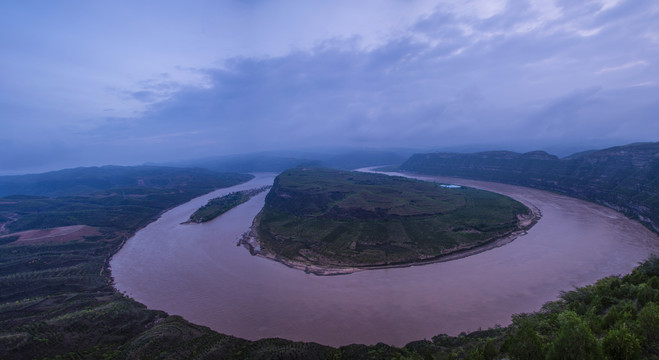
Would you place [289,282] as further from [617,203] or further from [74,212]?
[617,203]

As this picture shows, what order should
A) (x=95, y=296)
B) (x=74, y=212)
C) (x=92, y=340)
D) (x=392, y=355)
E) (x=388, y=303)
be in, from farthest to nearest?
(x=74, y=212) < (x=95, y=296) < (x=388, y=303) < (x=92, y=340) < (x=392, y=355)

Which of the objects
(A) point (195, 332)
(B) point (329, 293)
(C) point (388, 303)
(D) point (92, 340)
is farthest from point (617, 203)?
(D) point (92, 340)

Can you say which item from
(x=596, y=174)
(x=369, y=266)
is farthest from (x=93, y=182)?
(x=596, y=174)

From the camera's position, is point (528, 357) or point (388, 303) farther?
point (388, 303)

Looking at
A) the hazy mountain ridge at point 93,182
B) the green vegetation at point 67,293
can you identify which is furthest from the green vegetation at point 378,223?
the hazy mountain ridge at point 93,182

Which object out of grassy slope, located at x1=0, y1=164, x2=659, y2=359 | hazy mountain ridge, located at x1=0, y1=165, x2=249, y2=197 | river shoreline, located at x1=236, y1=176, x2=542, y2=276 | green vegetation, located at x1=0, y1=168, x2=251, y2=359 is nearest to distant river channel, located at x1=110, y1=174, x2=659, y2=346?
river shoreline, located at x1=236, y1=176, x2=542, y2=276

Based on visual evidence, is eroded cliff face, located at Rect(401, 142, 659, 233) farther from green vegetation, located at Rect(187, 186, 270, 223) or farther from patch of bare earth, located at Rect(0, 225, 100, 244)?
patch of bare earth, located at Rect(0, 225, 100, 244)
